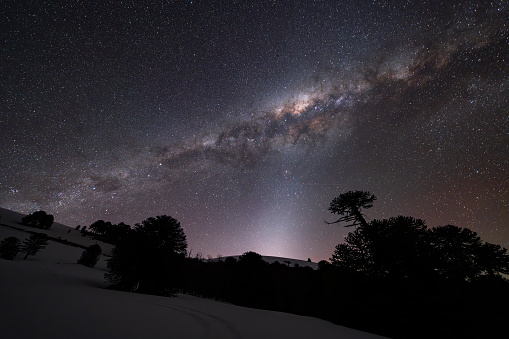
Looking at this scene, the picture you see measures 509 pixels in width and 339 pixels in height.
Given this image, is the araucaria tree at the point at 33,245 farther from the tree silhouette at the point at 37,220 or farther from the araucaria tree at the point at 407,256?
the tree silhouette at the point at 37,220

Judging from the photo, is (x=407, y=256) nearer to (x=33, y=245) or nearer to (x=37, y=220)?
(x=33, y=245)

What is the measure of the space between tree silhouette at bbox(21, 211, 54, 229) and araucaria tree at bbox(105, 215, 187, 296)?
302 feet

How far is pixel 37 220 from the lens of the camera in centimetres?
7388

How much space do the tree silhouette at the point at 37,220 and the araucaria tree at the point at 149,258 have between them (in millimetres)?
92185

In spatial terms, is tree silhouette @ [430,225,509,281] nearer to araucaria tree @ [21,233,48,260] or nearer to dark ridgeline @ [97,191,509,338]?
dark ridgeline @ [97,191,509,338]

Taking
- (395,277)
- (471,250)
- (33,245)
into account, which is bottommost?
(33,245)

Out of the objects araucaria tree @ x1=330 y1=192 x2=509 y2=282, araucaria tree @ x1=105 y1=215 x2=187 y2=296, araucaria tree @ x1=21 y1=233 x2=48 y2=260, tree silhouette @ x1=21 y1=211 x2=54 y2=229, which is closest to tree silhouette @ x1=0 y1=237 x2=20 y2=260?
araucaria tree @ x1=21 y1=233 x2=48 y2=260

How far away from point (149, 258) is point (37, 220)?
96203mm

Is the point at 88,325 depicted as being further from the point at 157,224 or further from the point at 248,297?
the point at 248,297

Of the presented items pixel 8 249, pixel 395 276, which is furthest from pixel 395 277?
pixel 8 249

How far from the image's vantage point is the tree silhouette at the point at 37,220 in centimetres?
7275

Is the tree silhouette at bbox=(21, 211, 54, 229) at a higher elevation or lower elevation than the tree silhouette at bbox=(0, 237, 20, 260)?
higher

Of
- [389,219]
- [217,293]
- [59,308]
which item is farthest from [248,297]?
[59,308]

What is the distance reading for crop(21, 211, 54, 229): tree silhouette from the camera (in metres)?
72.8
